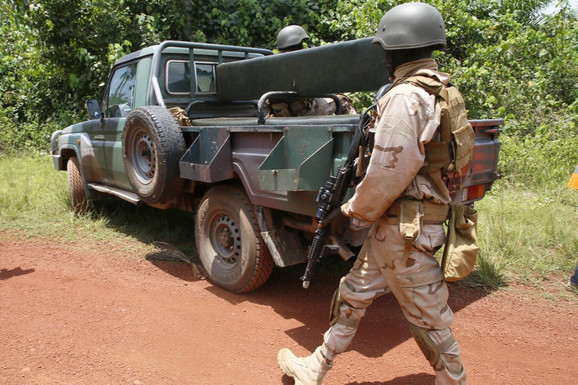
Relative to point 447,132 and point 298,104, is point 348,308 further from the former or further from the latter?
point 298,104

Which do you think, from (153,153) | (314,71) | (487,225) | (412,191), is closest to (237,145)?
(153,153)

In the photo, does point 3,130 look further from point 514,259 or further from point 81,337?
point 514,259

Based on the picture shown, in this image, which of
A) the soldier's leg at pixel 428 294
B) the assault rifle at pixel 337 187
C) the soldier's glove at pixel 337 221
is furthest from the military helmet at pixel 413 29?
the soldier's glove at pixel 337 221

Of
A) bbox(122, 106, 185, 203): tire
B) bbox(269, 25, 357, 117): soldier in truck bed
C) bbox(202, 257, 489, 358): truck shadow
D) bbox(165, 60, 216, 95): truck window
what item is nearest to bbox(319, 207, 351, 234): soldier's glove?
bbox(202, 257, 489, 358): truck shadow

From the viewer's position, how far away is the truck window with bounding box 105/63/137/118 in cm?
524

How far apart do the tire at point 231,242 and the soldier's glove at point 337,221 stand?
0.78 metres

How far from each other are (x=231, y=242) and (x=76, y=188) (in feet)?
10.0

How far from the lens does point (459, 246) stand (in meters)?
2.26

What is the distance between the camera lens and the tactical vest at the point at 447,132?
212 centimetres

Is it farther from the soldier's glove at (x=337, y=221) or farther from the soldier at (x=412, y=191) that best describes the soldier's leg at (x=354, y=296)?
the soldier's glove at (x=337, y=221)

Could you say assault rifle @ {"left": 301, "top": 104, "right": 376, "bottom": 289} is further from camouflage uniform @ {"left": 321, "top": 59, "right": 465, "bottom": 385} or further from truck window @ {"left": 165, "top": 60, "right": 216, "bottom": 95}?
truck window @ {"left": 165, "top": 60, "right": 216, "bottom": 95}

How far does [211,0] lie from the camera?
32.8ft

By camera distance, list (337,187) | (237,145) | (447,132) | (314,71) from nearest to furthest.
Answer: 1. (447,132)
2. (337,187)
3. (237,145)
4. (314,71)

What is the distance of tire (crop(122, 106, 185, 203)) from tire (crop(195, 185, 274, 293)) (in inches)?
13.2
